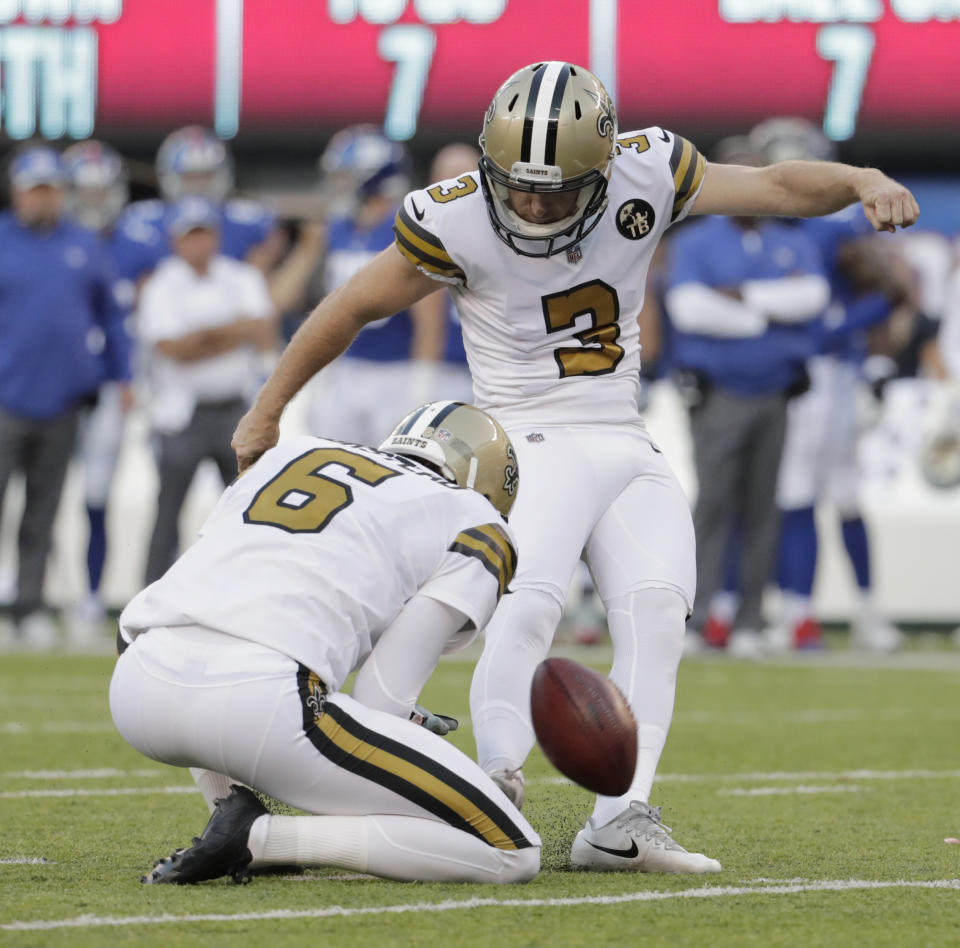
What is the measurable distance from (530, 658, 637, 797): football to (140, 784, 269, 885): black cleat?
0.56 metres

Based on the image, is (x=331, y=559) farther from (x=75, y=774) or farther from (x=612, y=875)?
(x=75, y=774)

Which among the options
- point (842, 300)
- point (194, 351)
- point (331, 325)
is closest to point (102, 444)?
point (194, 351)

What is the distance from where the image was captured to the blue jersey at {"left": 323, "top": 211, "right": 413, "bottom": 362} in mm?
9258

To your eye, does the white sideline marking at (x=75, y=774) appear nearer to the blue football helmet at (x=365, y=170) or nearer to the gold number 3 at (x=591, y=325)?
the gold number 3 at (x=591, y=325)

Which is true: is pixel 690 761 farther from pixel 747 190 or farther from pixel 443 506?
pixel 443 506

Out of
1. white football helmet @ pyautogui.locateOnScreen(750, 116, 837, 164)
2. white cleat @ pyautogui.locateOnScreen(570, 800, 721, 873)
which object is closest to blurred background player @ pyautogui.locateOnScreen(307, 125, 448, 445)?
white football helmet @ pyautogui.locateOnScreen(750, 116, 837, 164)

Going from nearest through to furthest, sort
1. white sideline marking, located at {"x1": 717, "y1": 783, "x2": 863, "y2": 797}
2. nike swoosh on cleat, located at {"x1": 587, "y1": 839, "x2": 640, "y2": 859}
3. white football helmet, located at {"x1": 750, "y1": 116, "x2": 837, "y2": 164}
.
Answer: nike swoosh on cleat, located at {"x1": 587, "y1": 839, "x2": 640, "y2": 859}
white sideline marking, located at {"x1": 717, "y1": 783, "x2": 863, "y2": 797}
white football helmet, located at {"x1": 750, "y1": 116, "x2": 837, "y2": 164}

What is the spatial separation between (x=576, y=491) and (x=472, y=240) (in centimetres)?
59

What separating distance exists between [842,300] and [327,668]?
22.7 ft

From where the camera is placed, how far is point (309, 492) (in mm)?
3730

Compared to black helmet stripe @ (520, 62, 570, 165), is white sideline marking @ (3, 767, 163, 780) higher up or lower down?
lower down

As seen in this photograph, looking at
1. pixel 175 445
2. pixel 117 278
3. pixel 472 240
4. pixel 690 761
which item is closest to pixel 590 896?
pixel 472 240

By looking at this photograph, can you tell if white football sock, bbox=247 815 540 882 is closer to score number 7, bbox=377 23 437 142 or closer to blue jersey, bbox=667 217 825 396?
blue jersey, bbox=667 217 825 396

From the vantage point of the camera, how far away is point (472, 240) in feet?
14.2
